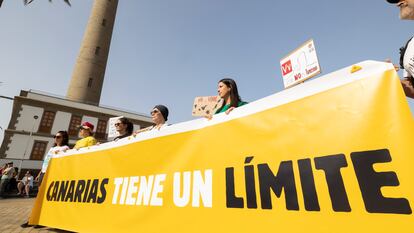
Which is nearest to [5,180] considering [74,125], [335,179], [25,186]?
[25,186]

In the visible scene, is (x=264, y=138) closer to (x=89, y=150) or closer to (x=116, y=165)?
(x=116, y=165)

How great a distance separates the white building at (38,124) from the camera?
77.2ft

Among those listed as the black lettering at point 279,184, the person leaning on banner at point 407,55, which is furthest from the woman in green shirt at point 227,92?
the person leaning on banner at point 407,55

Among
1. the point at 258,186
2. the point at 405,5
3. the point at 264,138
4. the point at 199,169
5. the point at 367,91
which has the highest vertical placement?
the point at 405,5

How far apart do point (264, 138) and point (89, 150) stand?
2.96 metres

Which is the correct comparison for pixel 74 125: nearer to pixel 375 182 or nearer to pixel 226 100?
pixel 226 100

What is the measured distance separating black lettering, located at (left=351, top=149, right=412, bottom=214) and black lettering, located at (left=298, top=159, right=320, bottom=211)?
0.25 metres

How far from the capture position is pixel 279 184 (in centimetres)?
154

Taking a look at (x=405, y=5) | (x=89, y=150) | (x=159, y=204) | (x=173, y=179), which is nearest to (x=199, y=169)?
(x=173, y=179)

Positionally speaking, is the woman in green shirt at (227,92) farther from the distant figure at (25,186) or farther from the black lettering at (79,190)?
the distant figure at (25,186)

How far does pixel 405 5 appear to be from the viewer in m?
1.60

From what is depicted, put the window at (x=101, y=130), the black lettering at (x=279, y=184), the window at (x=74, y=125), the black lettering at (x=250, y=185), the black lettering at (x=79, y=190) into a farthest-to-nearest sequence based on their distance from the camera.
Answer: the window at (x=101, y=130) → the window at (x=74, y=125) → the black lettering at (x=79, y=190) → the black lettering at (x=250, y=185) → the black lettering at (x=279, y=184)

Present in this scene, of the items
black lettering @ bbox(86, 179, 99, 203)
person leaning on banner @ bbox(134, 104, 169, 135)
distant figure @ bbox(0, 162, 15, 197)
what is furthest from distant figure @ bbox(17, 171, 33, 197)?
person leaning on banner @ bbox(134, 104, 169, 135)

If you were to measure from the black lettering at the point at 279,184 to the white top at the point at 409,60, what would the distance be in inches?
39.7
